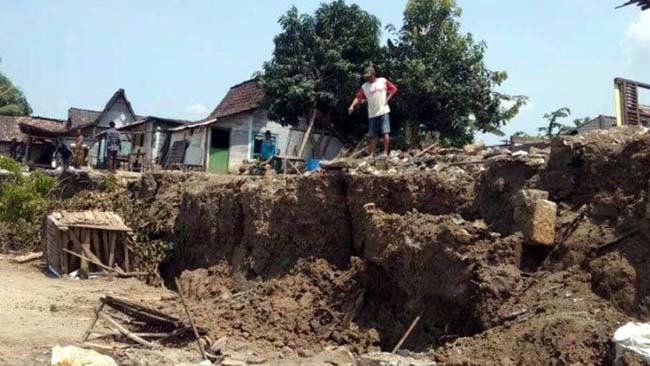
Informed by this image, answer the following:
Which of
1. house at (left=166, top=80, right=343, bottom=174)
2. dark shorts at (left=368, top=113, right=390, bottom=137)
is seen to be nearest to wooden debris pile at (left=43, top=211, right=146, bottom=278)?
dark shorts at (left=368, top=113, right=390, bottom=137)

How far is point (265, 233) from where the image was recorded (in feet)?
41.5

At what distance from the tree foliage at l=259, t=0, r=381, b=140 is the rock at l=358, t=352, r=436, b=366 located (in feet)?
53.2

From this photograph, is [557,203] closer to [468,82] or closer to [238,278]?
[238,278]

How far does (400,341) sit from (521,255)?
6.23ft

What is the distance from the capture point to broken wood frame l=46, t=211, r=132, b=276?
1566 cm

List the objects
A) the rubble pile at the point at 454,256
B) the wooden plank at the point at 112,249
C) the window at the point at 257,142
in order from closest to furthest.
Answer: the rubble pile at the point at 454,256, the wooden plank at the point at 112,249, the window at the point at 257,142

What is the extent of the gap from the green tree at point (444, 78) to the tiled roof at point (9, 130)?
26817 millimetres

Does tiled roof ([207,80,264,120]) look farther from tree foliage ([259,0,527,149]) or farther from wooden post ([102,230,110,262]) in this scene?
wooden post ([102,230,110,262])

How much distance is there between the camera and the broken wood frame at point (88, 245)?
15656 millimetres

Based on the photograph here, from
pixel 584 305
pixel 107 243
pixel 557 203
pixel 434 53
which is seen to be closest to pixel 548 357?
pixel 584 305

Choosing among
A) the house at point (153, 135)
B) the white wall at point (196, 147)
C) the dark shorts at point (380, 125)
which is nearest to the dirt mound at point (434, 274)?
the dark shorts at point (380, 125)

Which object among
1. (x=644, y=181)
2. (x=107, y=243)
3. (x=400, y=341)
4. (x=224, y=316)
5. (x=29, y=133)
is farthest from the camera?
(x=29, y=133)

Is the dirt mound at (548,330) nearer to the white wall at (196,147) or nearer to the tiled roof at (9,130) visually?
the white wall at (196,147)

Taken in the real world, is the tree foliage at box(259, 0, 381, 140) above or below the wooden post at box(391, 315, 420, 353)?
above
